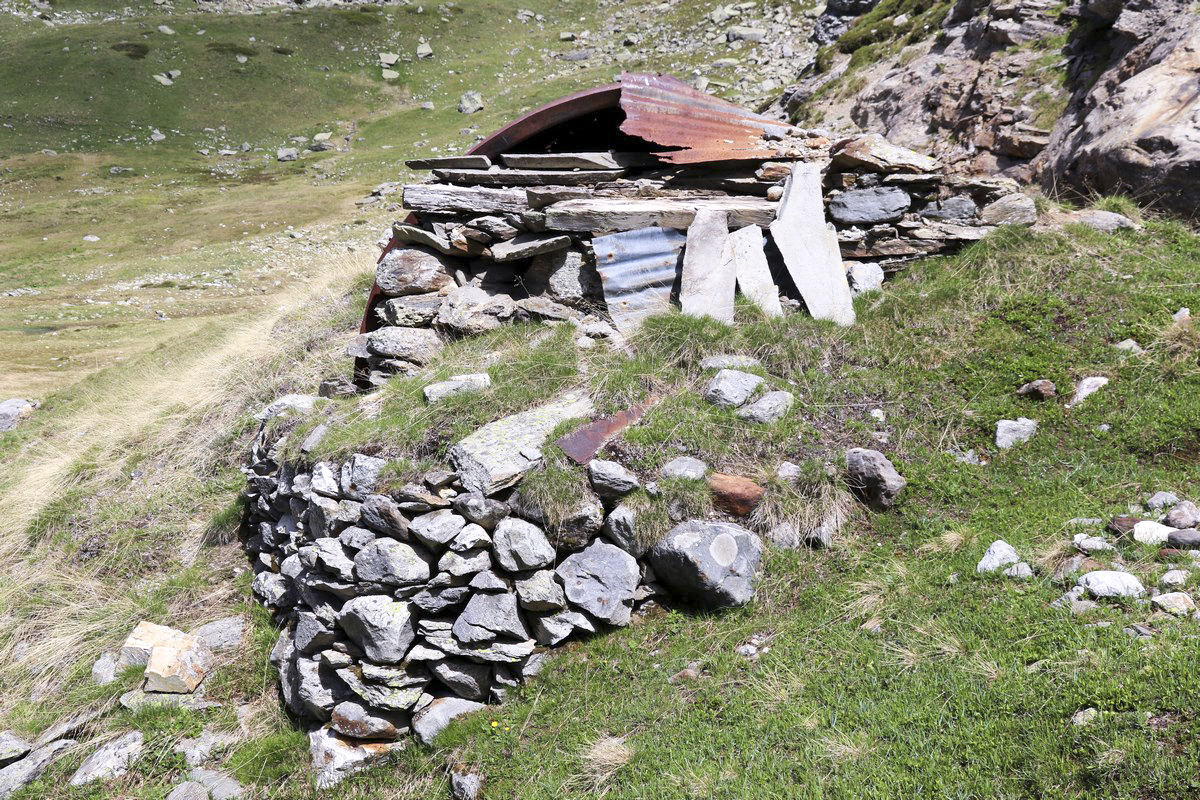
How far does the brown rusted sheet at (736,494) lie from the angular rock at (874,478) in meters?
0.72

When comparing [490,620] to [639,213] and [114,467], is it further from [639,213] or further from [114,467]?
[114,467]

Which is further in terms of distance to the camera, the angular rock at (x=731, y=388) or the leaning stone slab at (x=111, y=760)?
the angular rock at (x=731, y=388)

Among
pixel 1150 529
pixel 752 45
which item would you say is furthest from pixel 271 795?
pixel 752 45

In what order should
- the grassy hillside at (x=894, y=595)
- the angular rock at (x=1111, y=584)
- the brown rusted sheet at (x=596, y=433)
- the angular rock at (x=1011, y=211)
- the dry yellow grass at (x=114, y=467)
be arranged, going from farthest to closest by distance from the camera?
1. the angular rock at (x=1011, y=211)
2. the dry yellow grass at (x=114, y=467)
3. the brown rusted sheet at (x=596, y=433)
4. the angular rock at (x=1111, y=584)
5. the grassy hillside at (x=894, y=595)

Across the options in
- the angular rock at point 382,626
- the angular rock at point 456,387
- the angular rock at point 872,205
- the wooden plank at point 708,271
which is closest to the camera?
the angular rock at point 382,626

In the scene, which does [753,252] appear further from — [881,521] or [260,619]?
[260,619]

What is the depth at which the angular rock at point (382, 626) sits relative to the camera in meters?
5.10

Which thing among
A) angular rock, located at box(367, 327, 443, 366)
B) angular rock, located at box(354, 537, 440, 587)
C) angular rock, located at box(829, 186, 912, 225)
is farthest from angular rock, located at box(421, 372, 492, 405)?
angular rock, located at box(829, 186, 912, 225)

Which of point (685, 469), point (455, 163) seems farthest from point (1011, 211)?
point (455, 163)

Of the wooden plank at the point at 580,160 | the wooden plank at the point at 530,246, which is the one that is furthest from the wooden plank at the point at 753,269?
the wooden plank at the point at 530,246

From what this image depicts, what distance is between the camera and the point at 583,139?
9766 millimetres

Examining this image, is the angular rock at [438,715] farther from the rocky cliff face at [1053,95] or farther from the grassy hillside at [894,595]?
the rocky cliff face at [1053,95]

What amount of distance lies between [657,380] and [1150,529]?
3.57 meters

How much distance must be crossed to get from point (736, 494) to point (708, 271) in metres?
2.87
